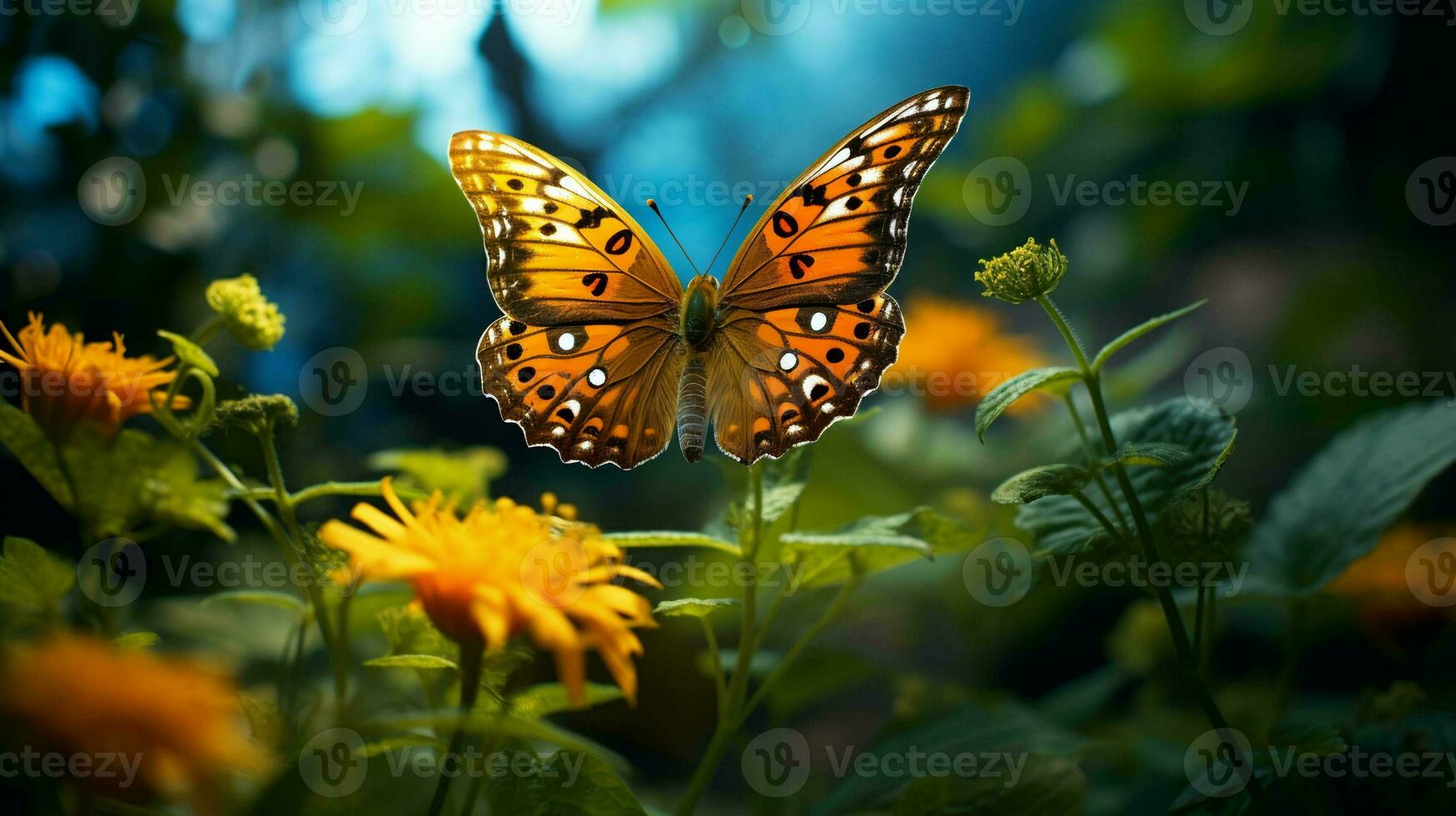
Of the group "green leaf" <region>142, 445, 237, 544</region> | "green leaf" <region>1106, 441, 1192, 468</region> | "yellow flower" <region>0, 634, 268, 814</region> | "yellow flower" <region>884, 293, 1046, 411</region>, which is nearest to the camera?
"yellow flower" <region>0, 634, 268, 814</region>

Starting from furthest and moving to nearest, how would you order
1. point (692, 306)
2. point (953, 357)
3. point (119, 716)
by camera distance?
point (953, 357) < point (692, 306) < point (119, 716)

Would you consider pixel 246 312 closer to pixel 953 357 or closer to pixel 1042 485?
pixel 1042 485

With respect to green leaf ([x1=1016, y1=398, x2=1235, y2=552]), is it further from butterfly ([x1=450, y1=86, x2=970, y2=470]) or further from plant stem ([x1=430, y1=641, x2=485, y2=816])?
plant stem ([x1=430, y1=641, x2=485, y2=816])

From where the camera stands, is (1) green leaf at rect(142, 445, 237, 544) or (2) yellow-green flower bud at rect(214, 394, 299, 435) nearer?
(1) green leaf at rect(142, 445, 237, 544)

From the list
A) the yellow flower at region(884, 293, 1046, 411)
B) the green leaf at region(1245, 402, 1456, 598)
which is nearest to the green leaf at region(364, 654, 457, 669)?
the green leaf at region(1245, 402, 1456, 598)

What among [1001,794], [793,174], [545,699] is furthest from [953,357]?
[545,699]

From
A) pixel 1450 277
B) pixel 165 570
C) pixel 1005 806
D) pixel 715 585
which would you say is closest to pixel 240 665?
pixel 165 570
